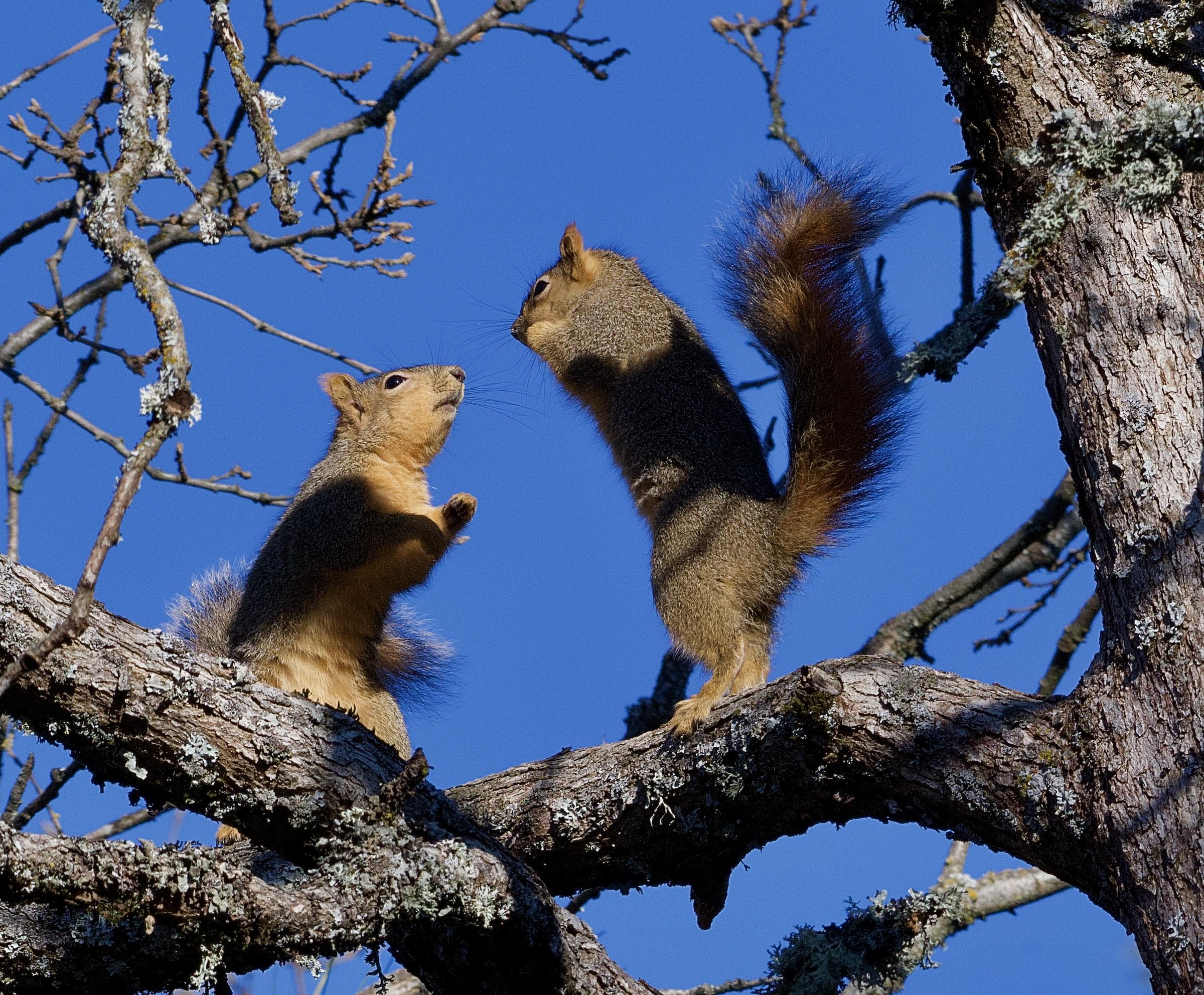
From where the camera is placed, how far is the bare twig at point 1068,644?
174 inches

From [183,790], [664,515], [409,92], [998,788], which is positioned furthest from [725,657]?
[409,92]

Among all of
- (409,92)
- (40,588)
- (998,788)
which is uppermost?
(409,92)

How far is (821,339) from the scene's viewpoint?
3.98 metres

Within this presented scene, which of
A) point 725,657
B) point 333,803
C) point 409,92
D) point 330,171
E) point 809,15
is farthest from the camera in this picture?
point 809,15

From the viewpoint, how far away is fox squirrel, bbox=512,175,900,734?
390cm

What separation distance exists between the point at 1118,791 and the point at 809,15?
4586 mm

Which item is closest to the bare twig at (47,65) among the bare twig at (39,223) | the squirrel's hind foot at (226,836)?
the bare twig at (39,223)

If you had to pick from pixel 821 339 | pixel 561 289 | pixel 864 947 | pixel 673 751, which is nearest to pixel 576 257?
pixel 561 289

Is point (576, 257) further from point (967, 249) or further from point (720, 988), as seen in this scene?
point (720, 988)

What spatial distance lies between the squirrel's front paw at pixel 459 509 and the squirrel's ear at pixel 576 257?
5.64 ft

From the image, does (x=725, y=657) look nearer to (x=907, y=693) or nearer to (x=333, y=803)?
(x=907, y=693)

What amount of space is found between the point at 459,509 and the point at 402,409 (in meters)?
0.76

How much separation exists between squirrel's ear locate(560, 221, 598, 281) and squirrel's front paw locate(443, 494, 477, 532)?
172cm

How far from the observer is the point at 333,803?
2.64 m
